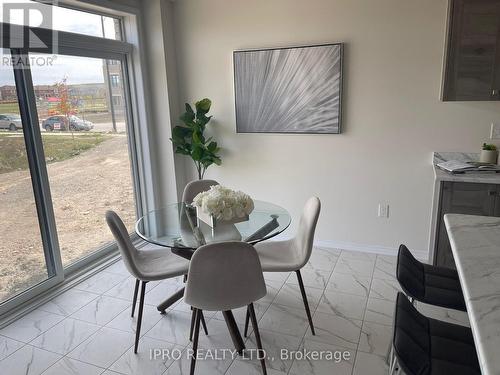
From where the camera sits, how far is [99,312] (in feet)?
9.02

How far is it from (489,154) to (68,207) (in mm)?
3524

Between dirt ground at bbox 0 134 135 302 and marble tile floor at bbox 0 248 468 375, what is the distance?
0.34m

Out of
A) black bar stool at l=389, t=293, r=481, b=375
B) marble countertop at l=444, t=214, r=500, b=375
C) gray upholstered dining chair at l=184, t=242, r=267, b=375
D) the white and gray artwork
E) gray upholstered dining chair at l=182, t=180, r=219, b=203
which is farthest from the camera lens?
the white and gray artwork

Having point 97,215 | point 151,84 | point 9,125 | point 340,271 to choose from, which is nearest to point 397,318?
point 340,271

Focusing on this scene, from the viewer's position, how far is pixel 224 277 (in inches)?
72.4

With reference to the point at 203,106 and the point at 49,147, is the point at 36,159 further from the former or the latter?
the point at 203,106

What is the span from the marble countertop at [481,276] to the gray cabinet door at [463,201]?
836 millimetres

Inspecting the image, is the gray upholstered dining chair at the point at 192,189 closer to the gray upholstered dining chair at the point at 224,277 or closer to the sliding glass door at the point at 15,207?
the sliding glass door at the point at 15,207

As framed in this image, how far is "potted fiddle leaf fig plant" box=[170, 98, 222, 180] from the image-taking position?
370 cm

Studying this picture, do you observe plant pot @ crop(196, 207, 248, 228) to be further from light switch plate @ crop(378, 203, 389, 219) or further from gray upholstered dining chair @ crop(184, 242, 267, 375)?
light switch plate @ crop(378, 203, 389, 219)

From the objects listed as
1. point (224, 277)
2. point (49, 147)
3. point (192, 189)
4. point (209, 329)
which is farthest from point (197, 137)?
point (224, 277)

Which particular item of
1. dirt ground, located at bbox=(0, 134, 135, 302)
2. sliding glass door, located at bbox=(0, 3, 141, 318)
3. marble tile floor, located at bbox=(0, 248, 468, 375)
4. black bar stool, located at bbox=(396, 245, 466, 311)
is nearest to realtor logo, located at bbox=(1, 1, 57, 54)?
sliding glass door, located at bbox=(0, 3, 141, 318)

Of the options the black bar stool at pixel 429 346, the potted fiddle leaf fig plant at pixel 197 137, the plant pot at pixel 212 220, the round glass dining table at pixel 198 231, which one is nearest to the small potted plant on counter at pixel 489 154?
the round glass dining table at pixel 198 231

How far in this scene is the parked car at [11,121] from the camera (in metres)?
2.60
